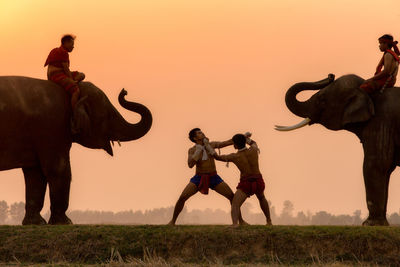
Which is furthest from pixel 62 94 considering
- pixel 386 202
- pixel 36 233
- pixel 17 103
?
pixel 386 202

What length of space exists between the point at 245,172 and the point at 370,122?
387 cm

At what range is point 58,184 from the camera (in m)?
17.6

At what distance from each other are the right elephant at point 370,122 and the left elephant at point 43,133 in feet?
13.7

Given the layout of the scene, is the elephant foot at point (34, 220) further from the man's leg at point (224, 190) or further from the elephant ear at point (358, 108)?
the elephant ear at point (358, 108)

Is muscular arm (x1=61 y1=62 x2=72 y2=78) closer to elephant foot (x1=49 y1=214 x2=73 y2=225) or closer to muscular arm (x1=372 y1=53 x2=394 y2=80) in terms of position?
elephant foot (x1=49 y1=214 x2=73 y2=225)

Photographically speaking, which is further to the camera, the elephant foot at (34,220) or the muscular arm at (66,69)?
the muscular arm at (66,69)

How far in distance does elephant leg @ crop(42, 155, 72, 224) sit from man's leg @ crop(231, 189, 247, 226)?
160 inches

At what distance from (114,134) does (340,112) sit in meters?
4.94

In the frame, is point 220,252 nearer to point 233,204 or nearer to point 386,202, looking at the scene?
point 233,204

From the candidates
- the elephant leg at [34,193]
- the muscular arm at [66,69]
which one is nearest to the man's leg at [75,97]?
the muscular arm at [66,69]

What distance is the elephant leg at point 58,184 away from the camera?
17.5 metres

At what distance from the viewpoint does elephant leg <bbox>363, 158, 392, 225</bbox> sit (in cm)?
1770

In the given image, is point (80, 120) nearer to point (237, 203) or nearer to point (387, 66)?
point (237, 203)

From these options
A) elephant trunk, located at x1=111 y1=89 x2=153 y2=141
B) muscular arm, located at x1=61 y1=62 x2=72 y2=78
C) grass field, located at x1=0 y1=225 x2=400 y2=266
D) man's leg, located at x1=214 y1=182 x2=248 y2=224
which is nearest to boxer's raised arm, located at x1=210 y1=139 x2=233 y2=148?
man's leg, located at x1=214 y1=182 x2=248 y2=224
